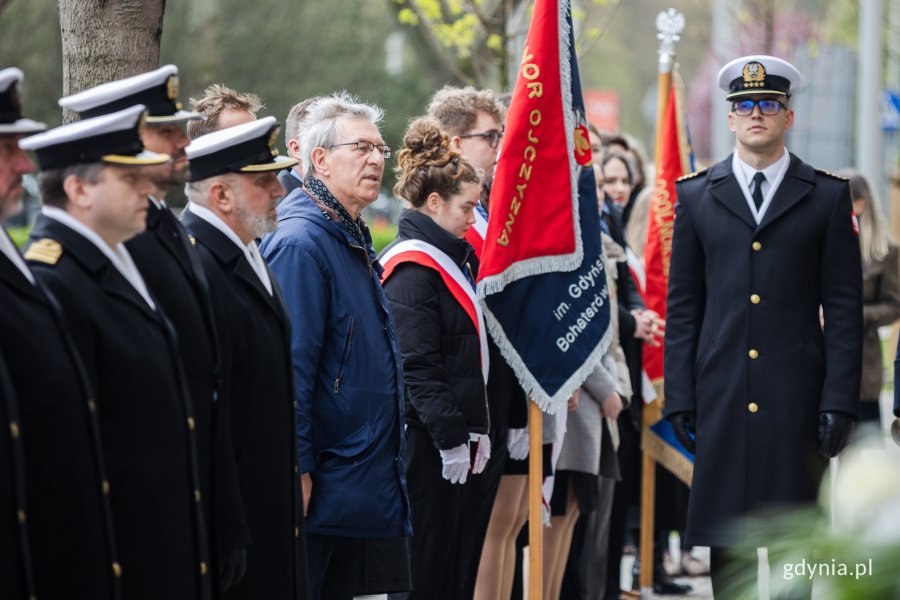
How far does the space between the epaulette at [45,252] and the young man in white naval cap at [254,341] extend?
72 centimetres

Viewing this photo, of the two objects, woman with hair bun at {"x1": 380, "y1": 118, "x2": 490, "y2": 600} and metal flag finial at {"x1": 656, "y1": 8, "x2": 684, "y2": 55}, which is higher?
metal flag finial at {"x1": 656, "y1": 8, "x2": 684, "y2": 55}

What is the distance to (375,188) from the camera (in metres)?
5.07

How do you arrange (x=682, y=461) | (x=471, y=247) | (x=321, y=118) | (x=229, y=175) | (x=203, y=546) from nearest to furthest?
Result: (x=203, y=546)
(x=229, y=175)
(x=321, y=118)
(x=471, y=247)
(x=682, y=461)

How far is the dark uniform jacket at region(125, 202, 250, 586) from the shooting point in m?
3.69

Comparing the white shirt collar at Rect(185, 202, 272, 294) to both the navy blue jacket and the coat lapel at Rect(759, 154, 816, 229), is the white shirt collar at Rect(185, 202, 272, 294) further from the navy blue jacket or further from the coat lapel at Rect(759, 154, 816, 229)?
the coat lapel at Rect(759, 154, 816, 229)

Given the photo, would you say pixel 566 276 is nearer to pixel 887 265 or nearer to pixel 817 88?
pixel 887 265

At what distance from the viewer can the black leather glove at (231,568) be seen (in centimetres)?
381

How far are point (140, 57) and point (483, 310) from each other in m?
→ 1.80

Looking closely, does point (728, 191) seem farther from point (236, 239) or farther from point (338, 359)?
point (236, 239)

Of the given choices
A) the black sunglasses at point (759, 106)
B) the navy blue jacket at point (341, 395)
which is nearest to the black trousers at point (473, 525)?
the navy blue jacket at point (341, 395)

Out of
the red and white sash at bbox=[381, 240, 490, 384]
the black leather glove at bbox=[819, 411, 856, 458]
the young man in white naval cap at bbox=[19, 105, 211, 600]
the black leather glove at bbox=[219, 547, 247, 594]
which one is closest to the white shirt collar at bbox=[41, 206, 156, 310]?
the young man in white naval cap at bbox=[19, 105, 211, 600]

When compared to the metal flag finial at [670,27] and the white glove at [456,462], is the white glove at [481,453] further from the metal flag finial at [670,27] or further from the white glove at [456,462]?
the metal flag finial at [670,27]

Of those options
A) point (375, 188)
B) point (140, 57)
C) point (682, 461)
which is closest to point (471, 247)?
point (375, 188)

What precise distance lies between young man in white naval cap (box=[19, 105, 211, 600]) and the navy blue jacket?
121cm
